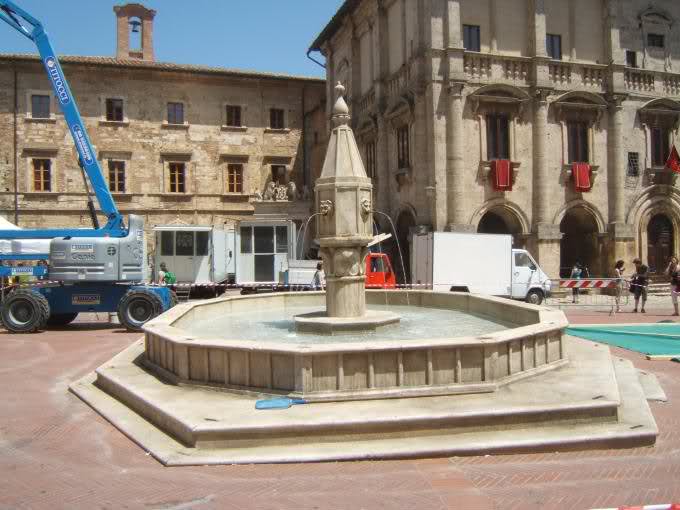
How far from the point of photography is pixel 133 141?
34469 mm

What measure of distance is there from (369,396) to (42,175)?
31778mm

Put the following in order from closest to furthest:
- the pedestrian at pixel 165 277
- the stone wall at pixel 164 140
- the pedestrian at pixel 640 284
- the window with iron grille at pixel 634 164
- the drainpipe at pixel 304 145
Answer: the pedestrian at pixel 640 284
the pedestrian at pixel 165 277
the window with iron grille at pixel 634 164
the stone wall at pixel 164 140
the drainpipe at pixel 304 145

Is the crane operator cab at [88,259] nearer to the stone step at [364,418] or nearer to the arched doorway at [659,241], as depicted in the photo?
the stone step at [364,418]

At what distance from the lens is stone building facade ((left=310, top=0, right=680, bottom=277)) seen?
24.0 meters

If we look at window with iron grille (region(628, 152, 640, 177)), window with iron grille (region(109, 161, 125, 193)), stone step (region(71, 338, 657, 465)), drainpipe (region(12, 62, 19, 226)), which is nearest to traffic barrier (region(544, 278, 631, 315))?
window with iron grille (region(628, 152, 640, 177))

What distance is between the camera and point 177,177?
35094 millimetres

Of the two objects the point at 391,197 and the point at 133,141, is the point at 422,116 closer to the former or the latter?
the point at 391,197

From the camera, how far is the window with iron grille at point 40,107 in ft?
110

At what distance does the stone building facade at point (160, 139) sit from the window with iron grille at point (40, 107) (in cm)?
6

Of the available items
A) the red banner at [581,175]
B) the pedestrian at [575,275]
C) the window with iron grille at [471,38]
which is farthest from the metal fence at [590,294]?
the window with iron grille at [471,38]

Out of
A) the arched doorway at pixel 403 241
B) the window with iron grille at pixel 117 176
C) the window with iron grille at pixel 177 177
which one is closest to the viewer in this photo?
the arched doorway at pixel 403 241

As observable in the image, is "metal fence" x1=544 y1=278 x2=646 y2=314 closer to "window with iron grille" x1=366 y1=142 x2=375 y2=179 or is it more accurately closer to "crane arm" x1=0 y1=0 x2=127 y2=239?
"window with iron grille" x1=366 y1=142 x2=375 y2=179

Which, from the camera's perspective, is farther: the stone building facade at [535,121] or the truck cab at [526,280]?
the stone building facade at [535,121]

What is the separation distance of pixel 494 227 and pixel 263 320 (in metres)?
17.8
